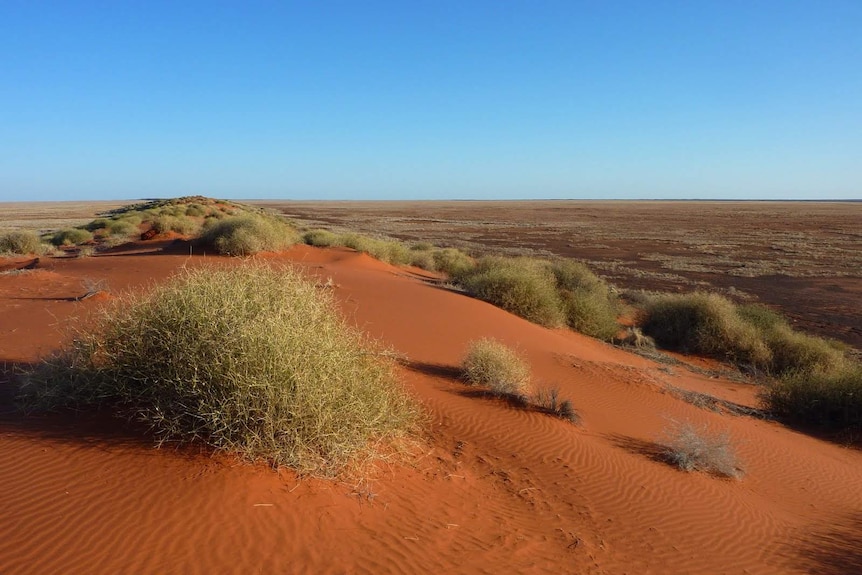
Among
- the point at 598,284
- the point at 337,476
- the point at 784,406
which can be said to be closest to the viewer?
the point at 337,476

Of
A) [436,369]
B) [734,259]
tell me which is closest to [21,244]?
[436,369]

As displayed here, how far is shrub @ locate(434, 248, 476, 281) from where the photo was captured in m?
21.0

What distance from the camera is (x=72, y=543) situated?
3.45 meters

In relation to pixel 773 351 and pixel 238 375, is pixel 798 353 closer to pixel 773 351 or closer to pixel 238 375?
pixel 773 351

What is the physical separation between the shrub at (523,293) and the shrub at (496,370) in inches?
248

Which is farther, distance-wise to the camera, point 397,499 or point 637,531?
point 637,531

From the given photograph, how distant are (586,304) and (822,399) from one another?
258 inches

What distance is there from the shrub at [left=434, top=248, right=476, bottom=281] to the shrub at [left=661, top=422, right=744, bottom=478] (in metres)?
13.3

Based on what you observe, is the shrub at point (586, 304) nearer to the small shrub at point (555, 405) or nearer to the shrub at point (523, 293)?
the shrub at point (523, 293)

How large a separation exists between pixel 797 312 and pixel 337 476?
19.8 metres

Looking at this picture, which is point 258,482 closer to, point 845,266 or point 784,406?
point 784,406

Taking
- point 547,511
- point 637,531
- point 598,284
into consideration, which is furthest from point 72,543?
point 598,284

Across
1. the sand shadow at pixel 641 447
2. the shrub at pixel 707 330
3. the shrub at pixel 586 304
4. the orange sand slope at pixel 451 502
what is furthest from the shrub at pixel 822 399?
the shrub at pixel 586 304

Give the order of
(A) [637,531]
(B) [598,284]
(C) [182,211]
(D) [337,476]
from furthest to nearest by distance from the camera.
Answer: (C) [182,211], (B) [598,284], (A) [637,531], (D) [337,476]
